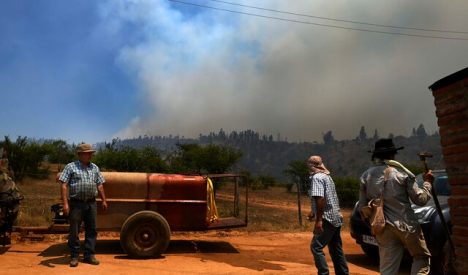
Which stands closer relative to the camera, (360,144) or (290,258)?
(290,258)

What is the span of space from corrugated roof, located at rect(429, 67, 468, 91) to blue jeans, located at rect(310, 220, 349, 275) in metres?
2.44

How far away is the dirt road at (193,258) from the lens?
7141mm

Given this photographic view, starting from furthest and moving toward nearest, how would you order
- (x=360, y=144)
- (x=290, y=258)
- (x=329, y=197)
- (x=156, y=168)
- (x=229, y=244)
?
(x=360, y=144)
(x=156, y=168)
(x=229, y=244)
(x=290, y=258)
(x=329, y=197)

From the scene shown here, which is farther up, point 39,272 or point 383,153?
point 383,153

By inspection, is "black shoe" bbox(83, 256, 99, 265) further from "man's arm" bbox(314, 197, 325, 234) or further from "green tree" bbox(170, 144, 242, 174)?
"green tree" bbox(170, 144, 242, 174)

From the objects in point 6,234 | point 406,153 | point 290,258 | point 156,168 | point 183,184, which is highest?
point 406,153

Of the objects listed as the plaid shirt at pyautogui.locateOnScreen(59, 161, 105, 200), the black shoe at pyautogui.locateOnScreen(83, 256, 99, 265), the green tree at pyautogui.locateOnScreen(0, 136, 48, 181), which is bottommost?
the black shoe at pyautogui.locateOnScreen(83, 256, 99, 265)

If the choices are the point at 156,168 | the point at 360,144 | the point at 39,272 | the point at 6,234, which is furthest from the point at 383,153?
the point at 360,144

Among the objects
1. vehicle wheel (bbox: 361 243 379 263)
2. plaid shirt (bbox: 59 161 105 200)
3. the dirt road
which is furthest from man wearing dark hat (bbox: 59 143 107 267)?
vehicle wheel (bbox: 361 243 379 263)

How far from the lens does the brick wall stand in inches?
145

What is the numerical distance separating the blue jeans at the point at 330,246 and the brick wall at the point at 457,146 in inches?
83.8

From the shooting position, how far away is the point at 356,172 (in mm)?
123625

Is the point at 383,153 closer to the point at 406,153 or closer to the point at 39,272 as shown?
the point at 39,272

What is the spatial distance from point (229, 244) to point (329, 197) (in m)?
4.81
